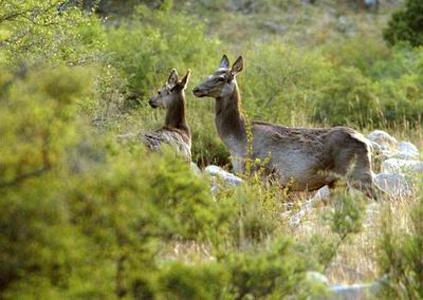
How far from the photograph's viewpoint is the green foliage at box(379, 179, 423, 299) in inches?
304

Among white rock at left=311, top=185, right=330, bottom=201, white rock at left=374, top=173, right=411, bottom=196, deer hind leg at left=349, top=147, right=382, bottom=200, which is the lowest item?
white rock at left=311, top=185, right=330, bottom=201

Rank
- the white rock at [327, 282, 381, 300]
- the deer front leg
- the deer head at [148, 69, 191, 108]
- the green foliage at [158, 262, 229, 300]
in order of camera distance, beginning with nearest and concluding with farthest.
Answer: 1. the green foliage at [158, 262, 229, 300]
2. the white rock at [327, 282, 381, 300]
3. the deer front leg
4. the deer head at [148, 69, 191, 108]

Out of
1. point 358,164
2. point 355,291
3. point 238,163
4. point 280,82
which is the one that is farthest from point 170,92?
point 355,291

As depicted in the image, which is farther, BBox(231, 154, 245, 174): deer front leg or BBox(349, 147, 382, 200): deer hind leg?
BBox(231, 154, 245, 174): deer front leg

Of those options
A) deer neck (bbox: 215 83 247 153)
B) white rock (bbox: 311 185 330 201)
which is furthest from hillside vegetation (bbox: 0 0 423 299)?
deer neck (bbox: 215 83 247 153)

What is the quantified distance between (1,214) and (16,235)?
15 cm

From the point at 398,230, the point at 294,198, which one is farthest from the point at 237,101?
the point at 398,230

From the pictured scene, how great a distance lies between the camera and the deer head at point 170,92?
50.2 feet

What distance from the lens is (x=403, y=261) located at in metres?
8.02

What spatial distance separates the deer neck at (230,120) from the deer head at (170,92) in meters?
1.15

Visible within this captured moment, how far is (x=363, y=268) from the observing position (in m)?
8.69

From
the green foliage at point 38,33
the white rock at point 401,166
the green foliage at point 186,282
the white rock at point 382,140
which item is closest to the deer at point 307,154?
the white rock at point 401,166

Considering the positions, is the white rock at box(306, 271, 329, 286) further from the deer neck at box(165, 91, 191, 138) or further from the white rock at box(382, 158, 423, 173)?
the deer neck at box(165, 91, 191, 138)

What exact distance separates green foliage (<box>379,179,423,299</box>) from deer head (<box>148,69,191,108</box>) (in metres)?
7.29
